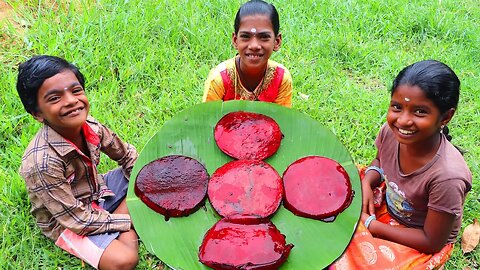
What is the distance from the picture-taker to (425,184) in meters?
2.22

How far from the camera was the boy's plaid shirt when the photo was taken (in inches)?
91.6

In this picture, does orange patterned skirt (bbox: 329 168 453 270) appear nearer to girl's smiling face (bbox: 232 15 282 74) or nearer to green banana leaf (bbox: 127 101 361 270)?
green banana leaf (bbox: 127 101 361 270)

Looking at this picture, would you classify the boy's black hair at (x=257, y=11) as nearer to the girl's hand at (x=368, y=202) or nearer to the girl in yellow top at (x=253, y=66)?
the girl in yellow top at (x=253, y=66)

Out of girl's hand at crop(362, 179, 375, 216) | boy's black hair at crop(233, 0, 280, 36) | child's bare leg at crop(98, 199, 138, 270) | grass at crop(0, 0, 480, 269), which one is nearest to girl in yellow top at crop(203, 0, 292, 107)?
boy's black hair at crop(233, 0, 280, 36)

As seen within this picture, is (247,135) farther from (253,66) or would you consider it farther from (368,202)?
(368,202)

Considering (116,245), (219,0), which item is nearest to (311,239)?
(116,245)

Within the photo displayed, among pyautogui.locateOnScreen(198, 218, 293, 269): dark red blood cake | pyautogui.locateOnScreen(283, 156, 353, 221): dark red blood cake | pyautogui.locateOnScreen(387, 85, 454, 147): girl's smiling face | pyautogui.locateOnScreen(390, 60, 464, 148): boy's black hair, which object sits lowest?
pyautogui.locateOnScreen(198, 218, 293, 269): dark red blood cake

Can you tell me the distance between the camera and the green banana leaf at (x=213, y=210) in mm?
2074

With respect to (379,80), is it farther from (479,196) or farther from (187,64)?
(187,64)

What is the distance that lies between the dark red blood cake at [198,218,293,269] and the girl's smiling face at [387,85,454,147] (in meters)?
0.78

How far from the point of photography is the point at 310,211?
2191mm

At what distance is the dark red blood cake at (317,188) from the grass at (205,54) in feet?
3.89

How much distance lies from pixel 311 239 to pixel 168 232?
0.67 m

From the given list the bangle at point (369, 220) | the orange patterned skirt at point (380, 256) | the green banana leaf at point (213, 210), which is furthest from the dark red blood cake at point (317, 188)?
the bangle at point (369, 220)
